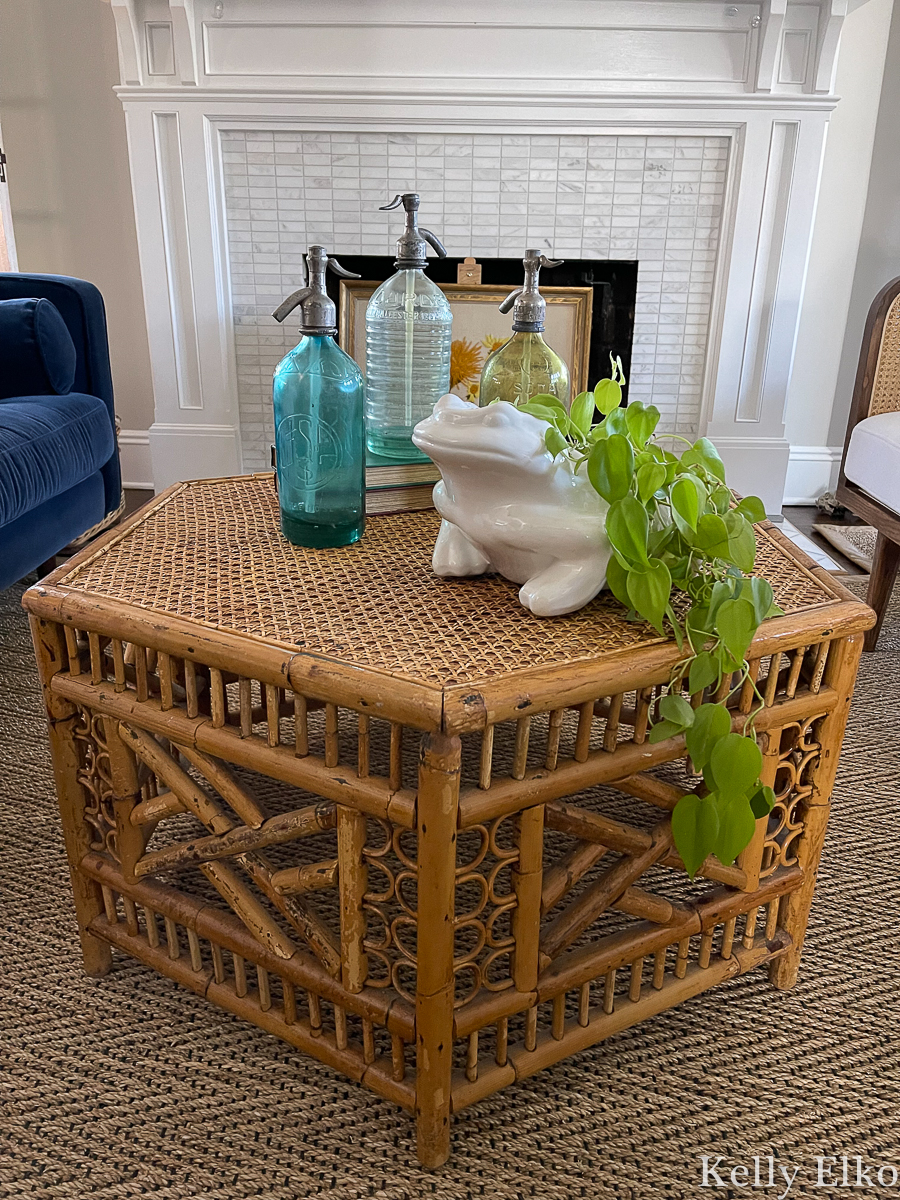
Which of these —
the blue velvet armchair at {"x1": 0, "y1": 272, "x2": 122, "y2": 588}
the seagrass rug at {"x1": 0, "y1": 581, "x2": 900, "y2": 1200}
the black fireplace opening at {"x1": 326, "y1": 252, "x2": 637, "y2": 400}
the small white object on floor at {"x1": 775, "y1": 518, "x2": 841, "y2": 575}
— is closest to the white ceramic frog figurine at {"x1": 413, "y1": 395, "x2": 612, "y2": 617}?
the seagrass rug at {"x1": 0, "y1": 581, "x2": 900, "y2": 1200}

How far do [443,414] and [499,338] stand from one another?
1.59 m

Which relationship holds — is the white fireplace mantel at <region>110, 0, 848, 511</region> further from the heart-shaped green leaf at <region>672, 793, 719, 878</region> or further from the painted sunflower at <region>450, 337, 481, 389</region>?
the heart-shaped green leaf at <region>672, 793, 719, 878</region>

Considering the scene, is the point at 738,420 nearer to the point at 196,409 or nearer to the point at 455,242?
the point at 455,242

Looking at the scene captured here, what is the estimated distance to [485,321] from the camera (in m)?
2.29

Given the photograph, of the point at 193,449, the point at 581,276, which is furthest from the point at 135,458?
the point at 581,276

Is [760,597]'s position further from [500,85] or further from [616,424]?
[500,85]

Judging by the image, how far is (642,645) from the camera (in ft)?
2.42

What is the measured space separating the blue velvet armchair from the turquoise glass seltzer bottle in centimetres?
72

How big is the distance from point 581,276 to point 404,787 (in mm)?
1924

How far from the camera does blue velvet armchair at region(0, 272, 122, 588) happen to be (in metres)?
1.52

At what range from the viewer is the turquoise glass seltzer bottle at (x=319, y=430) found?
886 millimetres

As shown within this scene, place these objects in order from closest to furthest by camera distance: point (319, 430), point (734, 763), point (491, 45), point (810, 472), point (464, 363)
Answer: point (734, 763) < point (319, 430) < point (464, 363) < point (491, 45) < point (810, 472)

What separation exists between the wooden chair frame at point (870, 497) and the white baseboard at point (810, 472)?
845mm

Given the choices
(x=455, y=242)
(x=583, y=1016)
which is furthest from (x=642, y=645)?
(x=455, y=242)
